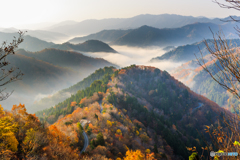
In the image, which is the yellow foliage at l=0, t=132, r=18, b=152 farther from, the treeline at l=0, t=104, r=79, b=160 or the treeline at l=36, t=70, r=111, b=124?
the treeline at l=36, t=70, r=111, b=124

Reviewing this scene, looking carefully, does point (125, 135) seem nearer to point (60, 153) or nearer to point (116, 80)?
point (60, 153)

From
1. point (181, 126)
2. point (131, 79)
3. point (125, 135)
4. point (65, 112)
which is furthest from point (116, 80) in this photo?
point (125, 135)

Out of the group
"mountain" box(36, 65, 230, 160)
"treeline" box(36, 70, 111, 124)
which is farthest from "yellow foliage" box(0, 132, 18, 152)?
"treeline" box(36, 70, 111, 124)

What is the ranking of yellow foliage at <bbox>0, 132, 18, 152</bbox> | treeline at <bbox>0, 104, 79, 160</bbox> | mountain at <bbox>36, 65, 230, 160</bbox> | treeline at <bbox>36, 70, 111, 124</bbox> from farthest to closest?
treeline at <bbox>36, 70, 111, 124</bbox> < mountain at <bbox>36, 65, 230, 160</bbox> < treeline at <bbox>0, 104, 79, 160</bbox> < yellow foliage at <bbox>0, 132, 18, 152</bbox>

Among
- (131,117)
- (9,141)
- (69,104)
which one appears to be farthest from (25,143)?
(69,104)

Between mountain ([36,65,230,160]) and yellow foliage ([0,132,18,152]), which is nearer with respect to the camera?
yellow foliage ([0,132,18,152])

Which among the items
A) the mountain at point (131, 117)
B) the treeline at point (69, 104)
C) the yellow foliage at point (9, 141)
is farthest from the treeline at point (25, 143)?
the treeline at point (69, 104)

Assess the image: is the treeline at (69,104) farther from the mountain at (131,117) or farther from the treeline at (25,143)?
the treeline at (25,143)

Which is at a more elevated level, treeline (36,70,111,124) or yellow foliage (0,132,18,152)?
yellow foliage (0,132,18,152)

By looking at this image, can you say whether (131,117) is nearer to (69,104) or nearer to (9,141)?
(69,104)
